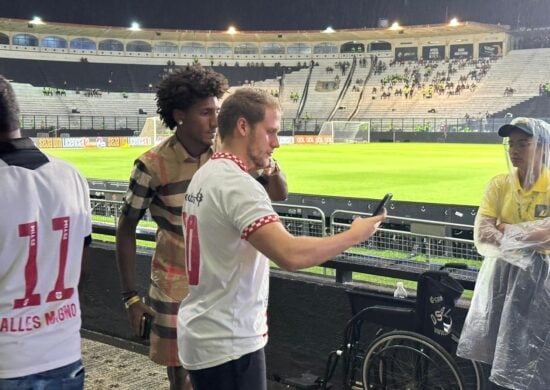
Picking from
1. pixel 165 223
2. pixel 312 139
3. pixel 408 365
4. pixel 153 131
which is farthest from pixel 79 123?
pixel 408 365

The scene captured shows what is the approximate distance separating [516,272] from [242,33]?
45833mm

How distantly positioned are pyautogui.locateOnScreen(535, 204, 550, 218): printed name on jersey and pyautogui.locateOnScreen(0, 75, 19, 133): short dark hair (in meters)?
1.90

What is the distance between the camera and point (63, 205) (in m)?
1.62

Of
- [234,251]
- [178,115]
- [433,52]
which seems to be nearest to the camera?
[234,251]

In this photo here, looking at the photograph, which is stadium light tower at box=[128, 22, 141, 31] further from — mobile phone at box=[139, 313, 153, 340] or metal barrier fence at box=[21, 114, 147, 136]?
mobile phone at box=[139, 313, 153, 340]

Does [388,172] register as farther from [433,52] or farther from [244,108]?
[433,52]

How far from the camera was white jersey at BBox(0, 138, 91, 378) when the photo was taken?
1530 millimetres

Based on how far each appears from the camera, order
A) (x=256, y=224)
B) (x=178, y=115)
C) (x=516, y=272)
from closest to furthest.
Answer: (x=256, y=224) < (x=516, y=272) < (x=178, y=115)

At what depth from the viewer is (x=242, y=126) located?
1.66 meters

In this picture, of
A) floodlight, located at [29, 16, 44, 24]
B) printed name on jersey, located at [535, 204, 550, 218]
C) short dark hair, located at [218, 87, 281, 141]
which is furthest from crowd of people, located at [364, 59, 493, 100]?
short dark hair, located at [218, 87, 281, 141]

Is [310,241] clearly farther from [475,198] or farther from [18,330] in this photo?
[475,198]

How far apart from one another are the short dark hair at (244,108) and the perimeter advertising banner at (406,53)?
47.4m

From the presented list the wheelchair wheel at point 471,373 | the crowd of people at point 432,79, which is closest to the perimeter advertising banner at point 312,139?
the crowd of people at point 432,79

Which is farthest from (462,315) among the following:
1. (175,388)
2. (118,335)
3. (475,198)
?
(475,198)
